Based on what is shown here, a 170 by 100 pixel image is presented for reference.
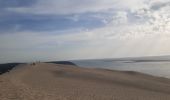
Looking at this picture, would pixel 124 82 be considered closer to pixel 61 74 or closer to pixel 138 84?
pixel 138 84

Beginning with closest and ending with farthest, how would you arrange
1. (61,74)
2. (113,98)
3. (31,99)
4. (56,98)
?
(31,99), (56,98), (113,98), (61,74)

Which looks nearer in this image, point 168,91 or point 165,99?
point 165,99

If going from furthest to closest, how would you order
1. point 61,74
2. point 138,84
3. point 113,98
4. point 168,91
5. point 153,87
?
point 61,74 < point 138,84 < point 153,87 < point 168,91 < point 113,98

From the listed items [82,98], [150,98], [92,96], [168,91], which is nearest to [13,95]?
[82,98]

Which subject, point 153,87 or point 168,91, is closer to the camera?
point 168,91

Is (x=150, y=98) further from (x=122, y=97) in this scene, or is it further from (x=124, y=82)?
(x=124, y=82)

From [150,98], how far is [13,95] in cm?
699

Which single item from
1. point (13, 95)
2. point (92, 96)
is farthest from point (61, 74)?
point (13, 95)

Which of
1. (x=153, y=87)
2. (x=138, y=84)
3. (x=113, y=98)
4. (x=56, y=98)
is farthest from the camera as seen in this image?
(x=138, y=84)

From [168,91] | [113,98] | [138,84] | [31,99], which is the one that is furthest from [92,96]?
[138,84]

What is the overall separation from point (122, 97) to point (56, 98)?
372cm

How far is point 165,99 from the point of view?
15.8 m

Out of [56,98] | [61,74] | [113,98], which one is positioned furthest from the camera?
[61,74]

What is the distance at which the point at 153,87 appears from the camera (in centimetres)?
2106
